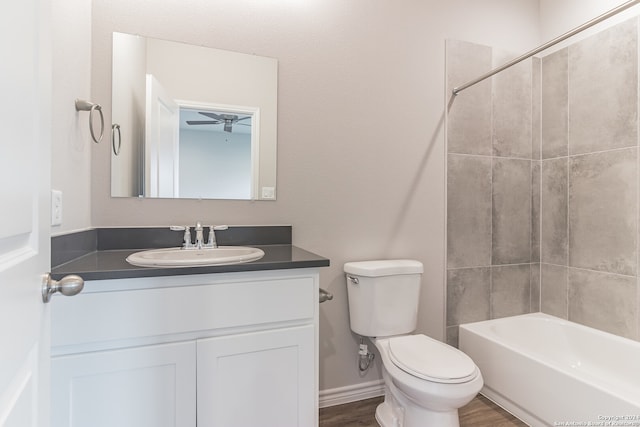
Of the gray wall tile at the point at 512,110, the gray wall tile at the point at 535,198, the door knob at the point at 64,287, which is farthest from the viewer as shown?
the gray wall tile at the point at 535,198

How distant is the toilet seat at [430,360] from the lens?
1.35 meters

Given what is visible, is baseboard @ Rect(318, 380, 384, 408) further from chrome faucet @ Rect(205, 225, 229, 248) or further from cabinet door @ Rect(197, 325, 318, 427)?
chrome faucet @ Rect(205, 225, 229, 248)

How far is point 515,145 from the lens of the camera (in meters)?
2.24

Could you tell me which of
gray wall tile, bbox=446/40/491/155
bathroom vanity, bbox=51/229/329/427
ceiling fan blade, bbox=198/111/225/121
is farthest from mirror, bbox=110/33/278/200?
gray wall tile, bbox=446/40/491/155

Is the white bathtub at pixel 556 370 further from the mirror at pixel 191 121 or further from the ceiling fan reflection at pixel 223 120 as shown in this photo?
the ceiling fan reflection at pixel 223 120

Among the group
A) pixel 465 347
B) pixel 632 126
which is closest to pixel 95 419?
pixel 465 347

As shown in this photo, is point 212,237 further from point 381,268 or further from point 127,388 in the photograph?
point 381,268


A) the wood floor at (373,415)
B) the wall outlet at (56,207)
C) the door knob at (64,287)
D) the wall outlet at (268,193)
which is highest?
the wall outlet at (268,193)

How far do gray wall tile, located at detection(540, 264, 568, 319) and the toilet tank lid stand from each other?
1.10 metres

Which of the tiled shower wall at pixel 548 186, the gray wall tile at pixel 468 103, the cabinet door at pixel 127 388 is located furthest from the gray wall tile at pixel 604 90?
the cabinet door at pixel 127 388

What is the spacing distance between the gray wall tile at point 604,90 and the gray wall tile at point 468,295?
972 millimetres

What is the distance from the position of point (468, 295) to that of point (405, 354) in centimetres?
83

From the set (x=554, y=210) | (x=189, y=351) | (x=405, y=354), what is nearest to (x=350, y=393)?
(x=405, y=354)

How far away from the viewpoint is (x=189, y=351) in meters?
1.11
